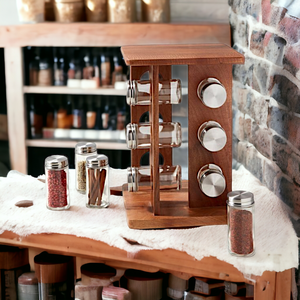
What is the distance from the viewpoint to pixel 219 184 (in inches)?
61.4

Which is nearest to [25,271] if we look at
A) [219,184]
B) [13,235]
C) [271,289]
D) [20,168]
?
[13,235]

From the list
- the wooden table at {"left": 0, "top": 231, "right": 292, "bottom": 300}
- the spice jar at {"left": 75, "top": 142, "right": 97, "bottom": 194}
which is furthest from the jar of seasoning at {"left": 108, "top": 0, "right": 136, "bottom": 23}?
the wooden table at {"left": 0, "top": 231, "right": 292, "bottom": 300}

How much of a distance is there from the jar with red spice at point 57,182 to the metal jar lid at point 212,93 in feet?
1.59

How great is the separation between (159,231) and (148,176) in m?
0.23

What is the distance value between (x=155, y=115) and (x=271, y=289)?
557mm

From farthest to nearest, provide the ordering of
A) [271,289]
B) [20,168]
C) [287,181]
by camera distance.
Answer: [20,168] → [287,181] → [271,289]

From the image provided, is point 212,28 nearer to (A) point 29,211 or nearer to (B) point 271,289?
(A) point 29,211

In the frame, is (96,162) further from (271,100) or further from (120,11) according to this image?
(120,11)

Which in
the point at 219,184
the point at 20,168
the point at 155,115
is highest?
the point at 155,115

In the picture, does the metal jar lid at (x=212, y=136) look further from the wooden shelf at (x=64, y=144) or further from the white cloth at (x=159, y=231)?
the wooden shelf at (x=64, y=144)

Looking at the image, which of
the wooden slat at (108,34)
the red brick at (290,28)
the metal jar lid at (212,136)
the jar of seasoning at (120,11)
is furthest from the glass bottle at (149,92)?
the jar of seasoning at (120,11)

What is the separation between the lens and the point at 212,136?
4.98ft

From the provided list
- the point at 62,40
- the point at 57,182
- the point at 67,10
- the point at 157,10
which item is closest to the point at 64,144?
the point at 62,40

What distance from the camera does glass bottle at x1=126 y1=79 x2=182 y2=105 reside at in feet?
5.13
